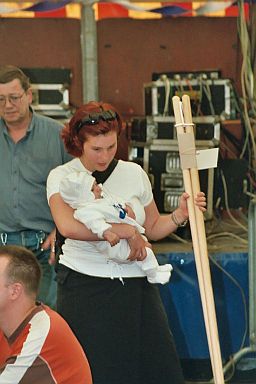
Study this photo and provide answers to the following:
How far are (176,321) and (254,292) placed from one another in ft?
1.36

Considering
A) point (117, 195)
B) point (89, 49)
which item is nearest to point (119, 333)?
point (117, 195)

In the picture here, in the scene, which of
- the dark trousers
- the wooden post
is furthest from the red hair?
the dark trousers

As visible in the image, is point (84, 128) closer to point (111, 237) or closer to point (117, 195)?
point (117, 195)

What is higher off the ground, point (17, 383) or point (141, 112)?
point (141, 112)

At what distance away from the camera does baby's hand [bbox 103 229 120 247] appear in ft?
9.36

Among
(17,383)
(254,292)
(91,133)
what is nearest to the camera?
(17,383)

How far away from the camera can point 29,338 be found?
93.4 inches

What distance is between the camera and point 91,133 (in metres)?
2.96

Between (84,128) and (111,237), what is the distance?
15.7 inches

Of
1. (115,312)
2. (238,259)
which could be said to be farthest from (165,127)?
(115,312)

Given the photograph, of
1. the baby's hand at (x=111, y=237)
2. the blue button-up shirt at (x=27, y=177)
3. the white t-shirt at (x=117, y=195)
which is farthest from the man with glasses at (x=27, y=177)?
the baby's hand at (x=111, y=237)

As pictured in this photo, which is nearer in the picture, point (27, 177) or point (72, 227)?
point (72, 227)

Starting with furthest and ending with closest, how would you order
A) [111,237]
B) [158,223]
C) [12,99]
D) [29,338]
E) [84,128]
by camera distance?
[12,99], [158,223], [84,128], [111,237], [29,338]

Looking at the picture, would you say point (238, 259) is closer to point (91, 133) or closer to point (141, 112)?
point (141, 112)
